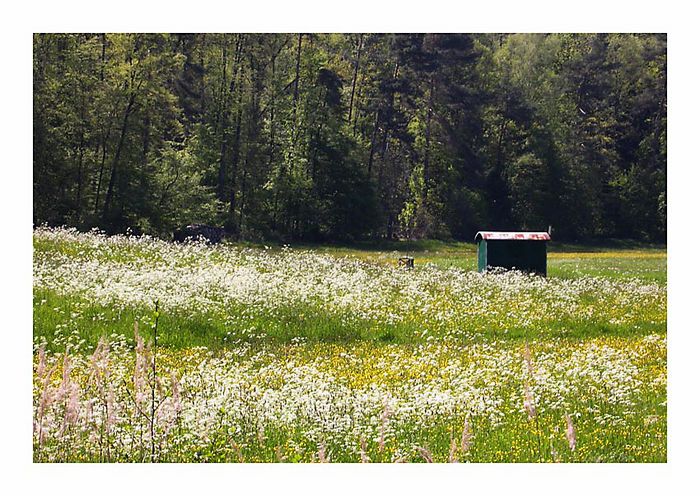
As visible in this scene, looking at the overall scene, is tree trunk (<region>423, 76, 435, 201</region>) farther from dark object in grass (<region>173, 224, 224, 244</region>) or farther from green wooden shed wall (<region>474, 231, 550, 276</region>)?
dark object in grass (<region>173, 224, 224, 244</region>)

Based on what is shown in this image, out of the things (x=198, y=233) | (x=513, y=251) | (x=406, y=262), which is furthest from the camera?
(x=513, y=251)

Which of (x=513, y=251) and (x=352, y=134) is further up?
(x=352, y=134)

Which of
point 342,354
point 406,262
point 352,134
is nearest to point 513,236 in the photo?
point 406,262

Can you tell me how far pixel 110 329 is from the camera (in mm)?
10703

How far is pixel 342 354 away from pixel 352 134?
5545mm

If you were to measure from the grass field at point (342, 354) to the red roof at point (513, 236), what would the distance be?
48 centimetres

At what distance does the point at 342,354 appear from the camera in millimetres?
10492

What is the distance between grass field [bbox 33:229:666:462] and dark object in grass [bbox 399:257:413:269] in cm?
16

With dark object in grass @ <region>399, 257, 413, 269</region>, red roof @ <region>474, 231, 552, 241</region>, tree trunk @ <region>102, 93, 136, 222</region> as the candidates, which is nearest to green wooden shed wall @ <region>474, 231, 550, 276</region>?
red roof @ <region>474, 231, 552, 241</region>

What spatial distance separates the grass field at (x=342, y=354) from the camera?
770 centimetres

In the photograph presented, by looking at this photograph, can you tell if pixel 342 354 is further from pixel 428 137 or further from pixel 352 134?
pixel 428 137

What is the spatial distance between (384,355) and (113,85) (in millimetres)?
6542

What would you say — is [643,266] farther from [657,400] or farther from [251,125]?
[251,125]

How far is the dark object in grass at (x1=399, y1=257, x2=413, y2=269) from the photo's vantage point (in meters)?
14.5
